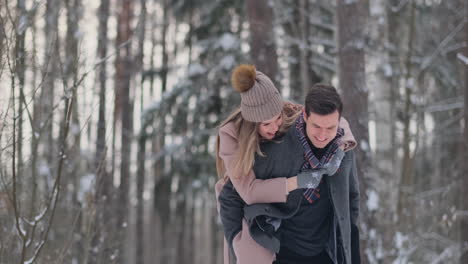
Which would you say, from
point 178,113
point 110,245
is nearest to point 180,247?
point 178,113

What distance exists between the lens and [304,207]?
3.25 metres

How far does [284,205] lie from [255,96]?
23.5 inches

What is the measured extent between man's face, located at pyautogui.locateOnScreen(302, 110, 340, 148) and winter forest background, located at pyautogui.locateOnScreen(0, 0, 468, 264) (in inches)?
63.0

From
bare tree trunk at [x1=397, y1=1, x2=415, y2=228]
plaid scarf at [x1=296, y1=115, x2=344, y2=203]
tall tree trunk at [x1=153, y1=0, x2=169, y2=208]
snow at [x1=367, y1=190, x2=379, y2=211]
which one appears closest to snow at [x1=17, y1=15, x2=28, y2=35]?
plaid scarf at [x1=296, y1=115, x2=344, y2=203]

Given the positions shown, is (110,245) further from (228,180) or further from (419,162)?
(419,162)

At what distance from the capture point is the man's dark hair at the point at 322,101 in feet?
9.98

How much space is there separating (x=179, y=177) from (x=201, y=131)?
2.12 m

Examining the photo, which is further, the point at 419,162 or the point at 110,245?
the point at 419,162

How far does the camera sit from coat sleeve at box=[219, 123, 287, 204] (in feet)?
10.3

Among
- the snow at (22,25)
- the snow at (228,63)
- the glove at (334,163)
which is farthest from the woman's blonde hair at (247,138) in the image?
the snow at (228,63)

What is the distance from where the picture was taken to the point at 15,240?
444 cm

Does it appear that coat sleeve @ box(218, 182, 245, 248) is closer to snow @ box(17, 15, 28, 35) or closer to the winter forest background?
the winter forest background

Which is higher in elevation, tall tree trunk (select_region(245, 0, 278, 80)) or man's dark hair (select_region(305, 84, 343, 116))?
tall tree trunk (select_region(245, 0, 278, 80))

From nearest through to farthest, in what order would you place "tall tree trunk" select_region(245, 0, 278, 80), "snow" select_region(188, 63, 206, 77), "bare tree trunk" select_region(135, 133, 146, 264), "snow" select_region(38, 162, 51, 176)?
1. "snow" select_region(38, 162, 51, 176)
2. "tall tree trunk" select_region(245, 0, 278, 80)
3. "snow" select_region(188, 63, 206, 77)
4. "bare tree trunk" select_region(135, 133, 146, 264)
